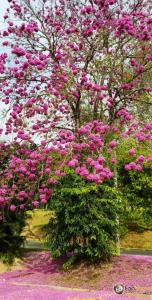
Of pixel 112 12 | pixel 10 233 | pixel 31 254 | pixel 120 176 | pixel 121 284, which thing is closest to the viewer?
pixel 121 284

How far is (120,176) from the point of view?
1118 inches

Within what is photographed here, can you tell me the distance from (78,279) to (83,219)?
211 centimetres

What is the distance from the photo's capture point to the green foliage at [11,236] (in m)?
19.7

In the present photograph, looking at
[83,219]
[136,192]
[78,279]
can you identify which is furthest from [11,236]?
[136,192]

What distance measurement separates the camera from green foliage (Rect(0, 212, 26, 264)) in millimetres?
19656

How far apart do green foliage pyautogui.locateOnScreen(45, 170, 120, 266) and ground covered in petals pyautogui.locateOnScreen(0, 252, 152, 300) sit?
24.4 inches

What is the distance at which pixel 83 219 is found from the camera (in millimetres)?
16797

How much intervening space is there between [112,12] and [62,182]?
676 centimetres

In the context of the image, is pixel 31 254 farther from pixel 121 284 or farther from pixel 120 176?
pixel 120 176

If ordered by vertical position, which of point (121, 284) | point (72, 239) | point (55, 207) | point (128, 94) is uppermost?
point (128, 94)

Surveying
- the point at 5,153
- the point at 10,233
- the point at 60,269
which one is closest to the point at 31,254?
the point at 10,233

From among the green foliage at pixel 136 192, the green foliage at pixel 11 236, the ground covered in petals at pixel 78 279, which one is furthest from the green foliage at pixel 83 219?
the green foliage at pixel 136 192

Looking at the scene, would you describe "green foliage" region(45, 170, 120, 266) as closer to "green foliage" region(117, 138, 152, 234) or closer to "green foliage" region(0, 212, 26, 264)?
"green foliage" region(0, 212, 26, 264)

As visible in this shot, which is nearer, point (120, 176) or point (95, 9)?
point (95, 9)
